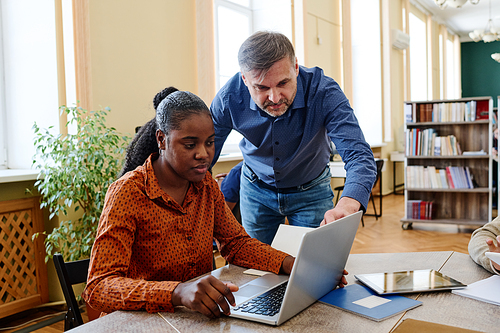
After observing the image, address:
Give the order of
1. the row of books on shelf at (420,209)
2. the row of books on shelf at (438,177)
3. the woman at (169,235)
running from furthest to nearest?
the row of books on shelf at (420,209), the row of books on shelf at (438,177), the woman at (169,235)

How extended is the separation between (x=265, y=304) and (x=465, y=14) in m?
12.3

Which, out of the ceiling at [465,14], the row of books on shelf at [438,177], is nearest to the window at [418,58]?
the ceiling at [465,14]

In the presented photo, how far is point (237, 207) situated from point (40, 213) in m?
1.33

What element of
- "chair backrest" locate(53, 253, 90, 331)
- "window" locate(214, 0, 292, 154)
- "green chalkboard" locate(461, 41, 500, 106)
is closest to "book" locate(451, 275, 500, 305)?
"chair backrest" locate(53, 253, 90, 331)

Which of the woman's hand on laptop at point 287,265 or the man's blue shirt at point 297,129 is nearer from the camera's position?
the woman's hand on laptop at point 287,265

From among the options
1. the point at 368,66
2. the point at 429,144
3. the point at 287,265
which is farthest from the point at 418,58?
the point at 287,265

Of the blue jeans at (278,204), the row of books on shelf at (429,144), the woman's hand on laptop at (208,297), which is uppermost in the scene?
the row of books on shelf at (429,144)

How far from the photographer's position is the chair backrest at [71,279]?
4.30 feet

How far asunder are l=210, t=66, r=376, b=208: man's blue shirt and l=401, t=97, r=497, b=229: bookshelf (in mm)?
3498

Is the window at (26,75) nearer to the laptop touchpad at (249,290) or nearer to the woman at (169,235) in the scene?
the woman at (169,235)

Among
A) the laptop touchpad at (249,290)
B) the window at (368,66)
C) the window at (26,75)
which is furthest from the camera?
the window at (368,66)

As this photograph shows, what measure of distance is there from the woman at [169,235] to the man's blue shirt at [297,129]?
47cm

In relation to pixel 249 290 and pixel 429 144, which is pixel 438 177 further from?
pixel 249 290

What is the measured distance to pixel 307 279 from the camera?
3.15 feet
